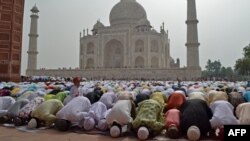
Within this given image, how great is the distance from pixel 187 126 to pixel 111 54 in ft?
102

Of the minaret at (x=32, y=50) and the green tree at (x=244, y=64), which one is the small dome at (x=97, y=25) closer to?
the minaret at (x=32, y=50)

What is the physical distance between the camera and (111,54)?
116ft

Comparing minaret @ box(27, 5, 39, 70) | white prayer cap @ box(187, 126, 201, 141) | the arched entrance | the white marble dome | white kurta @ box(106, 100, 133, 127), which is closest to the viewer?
white prayer cap @ box(187, 126, 201, 141)

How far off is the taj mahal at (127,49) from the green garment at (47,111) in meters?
21.9

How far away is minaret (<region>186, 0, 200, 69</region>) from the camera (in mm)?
26656

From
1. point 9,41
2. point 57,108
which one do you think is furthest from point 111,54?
point 57,108

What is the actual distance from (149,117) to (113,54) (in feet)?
102

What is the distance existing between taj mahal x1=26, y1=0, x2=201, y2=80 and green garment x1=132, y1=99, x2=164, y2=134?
2202 centimetres

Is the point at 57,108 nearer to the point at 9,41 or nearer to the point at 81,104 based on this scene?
the point at 81,104

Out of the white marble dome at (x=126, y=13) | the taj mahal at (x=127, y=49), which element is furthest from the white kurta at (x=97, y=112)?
the white marble dome at (x=126, y=13)

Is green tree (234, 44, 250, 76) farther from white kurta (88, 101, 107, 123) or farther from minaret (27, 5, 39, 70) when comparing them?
white kurta (88, 101, 107, 123)

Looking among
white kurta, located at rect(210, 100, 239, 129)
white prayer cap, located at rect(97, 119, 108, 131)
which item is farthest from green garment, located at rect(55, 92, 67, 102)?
white kurta, located at rect(210, 100, 239, 129)

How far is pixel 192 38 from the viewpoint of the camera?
1054 inches

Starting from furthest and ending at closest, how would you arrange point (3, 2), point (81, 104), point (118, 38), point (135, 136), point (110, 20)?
point (110, 20) < point (118, 38) < point (3, 2) < point (81, 104) < point (135, 136)
